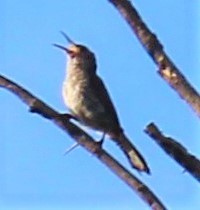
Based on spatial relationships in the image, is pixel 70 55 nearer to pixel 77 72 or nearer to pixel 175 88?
pixel 77 72

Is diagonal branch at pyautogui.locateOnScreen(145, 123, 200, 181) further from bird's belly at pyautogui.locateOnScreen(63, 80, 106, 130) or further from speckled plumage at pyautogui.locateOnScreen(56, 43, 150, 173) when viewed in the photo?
bird's belly at pyautogui.locateOnScreen(63, 80, 106, 130)

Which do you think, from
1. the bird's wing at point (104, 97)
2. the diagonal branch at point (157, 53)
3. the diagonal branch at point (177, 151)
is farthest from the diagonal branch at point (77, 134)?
the bird's wing at point (104, 97)

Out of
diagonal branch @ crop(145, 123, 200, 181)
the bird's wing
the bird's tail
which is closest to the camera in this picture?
diagonal branch @ crop(145, 123, 200, 181)

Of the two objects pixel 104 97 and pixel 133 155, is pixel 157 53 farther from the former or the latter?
pixel 104 97

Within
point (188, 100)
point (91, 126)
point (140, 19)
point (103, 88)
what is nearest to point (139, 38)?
point (140, 19)

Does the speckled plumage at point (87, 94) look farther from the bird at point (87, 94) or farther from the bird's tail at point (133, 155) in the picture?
the bird's tail at point (133, 155)

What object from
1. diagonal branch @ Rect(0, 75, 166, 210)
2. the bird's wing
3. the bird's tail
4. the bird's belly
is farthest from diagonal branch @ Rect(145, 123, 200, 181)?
the bird's belly
